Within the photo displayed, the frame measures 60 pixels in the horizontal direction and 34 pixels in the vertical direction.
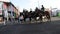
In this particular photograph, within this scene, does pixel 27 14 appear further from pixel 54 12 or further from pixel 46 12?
pixel 54 12

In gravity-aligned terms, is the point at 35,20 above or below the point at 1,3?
below

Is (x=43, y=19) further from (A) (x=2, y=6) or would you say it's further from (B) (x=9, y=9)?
(B) (x=9, y=9)

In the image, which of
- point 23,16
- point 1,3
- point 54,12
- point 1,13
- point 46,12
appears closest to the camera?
point 46,12

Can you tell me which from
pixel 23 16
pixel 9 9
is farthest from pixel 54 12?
pixel 23 16

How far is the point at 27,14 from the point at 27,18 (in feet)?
2.32

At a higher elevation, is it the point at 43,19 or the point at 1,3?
the point at 1,3

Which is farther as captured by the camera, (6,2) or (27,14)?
(6,2)

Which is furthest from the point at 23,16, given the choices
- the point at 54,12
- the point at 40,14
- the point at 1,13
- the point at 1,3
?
the point at 54,12

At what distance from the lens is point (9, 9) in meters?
72.2

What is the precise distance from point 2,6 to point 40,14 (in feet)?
112

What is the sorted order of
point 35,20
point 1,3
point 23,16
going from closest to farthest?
point 35,20
point 23,16
point 1,3

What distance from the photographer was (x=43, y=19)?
33906mm

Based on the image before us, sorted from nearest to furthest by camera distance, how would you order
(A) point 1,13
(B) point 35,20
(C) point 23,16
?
(B) point 35,20 → (C) point 23,16 → (A) point 1,13

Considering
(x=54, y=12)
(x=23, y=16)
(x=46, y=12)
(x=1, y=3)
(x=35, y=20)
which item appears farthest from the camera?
(x=54, y=12)
